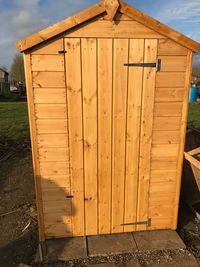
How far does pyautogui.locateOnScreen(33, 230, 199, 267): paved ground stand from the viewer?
2.85 metres

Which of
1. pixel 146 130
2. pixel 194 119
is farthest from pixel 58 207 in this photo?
pixel 194 119

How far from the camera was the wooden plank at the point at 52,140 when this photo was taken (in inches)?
112

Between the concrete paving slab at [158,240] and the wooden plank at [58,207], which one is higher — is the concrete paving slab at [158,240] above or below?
below

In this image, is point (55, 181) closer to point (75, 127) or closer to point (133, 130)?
point (75, 127)

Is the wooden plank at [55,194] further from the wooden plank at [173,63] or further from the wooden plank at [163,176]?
the wooden plank at [173,63]

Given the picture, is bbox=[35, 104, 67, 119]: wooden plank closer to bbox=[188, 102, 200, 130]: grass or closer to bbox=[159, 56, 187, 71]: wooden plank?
bbox=[159, 56, 187, 71]: wooden plank

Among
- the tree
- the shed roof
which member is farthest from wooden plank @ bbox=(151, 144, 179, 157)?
the tree

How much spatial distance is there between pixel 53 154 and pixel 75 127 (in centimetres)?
45

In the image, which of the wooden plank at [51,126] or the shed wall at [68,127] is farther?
the wooden plank at [51,126]

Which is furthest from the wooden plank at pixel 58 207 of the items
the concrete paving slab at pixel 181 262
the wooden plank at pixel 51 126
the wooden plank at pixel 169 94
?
the wooden plank at pixel 169 94

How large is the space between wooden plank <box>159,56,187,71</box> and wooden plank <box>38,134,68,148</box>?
57.4 inches

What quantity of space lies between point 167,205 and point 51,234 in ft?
5.46

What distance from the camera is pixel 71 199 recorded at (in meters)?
3.11

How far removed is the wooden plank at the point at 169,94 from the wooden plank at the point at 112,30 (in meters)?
0.65
